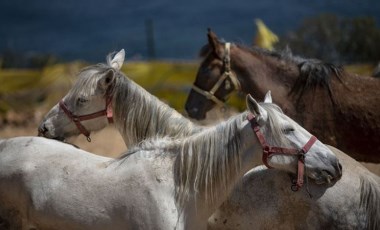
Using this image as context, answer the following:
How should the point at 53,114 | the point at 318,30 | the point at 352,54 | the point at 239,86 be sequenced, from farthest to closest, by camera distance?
1. the point at 352,54
2. the point at 318,30
3. the point at 239,86
4. the point at 53,114

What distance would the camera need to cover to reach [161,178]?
3.67 metres

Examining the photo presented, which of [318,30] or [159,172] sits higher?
[159,172]

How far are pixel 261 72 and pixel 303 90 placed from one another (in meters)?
0.40

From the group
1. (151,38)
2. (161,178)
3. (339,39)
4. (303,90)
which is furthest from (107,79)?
(151,38)

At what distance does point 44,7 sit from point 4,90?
67.5m

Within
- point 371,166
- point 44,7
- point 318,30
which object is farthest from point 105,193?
point 44,7

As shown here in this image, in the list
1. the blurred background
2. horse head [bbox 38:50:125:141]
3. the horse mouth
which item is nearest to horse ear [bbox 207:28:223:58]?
the blurred background

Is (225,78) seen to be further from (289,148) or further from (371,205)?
(371,205)

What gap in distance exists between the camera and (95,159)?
153 inches

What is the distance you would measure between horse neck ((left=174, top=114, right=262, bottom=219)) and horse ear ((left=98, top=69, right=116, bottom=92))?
95 centimetres

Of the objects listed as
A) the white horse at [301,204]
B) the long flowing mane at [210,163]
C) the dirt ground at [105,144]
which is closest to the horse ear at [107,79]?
the long flowing mane at [210,163]

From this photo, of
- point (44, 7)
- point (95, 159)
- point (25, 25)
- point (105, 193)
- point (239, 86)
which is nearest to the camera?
point (105, 193)

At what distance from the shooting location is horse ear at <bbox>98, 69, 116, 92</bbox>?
4398 mm

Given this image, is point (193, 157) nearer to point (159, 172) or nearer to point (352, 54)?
point (159, 172)
